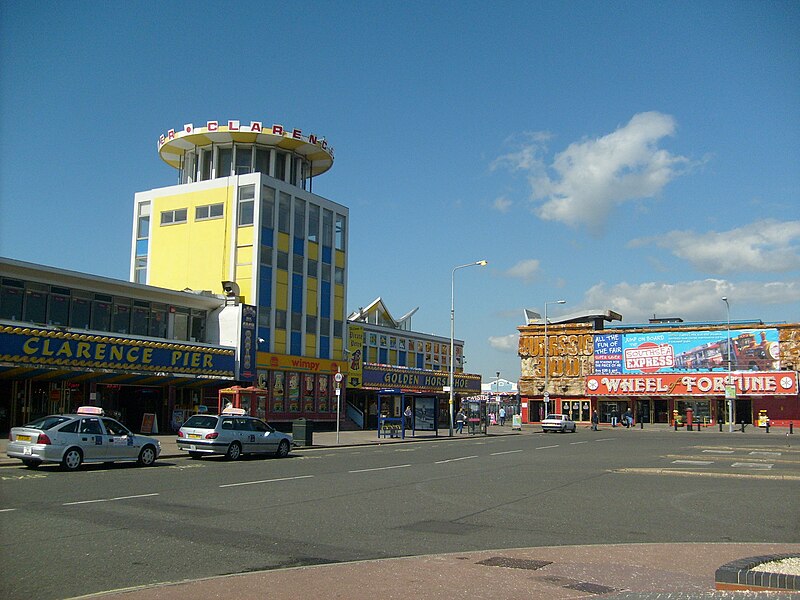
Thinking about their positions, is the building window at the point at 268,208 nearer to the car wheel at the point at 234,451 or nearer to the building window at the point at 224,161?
the building window at the point at 224,161

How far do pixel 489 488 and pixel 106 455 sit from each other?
10524 millimetres

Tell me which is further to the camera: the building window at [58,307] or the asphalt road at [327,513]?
the building window at [58,307]

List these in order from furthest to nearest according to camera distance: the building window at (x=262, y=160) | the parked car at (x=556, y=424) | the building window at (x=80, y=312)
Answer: the parked car at (x=556, y=424), the building window at (x=262, y=160), the building window at (x=80, y=312)

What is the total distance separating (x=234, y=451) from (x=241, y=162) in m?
27.6

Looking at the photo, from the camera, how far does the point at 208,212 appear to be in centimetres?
4741

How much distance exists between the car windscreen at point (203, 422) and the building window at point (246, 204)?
2111cm

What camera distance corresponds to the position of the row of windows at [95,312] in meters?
33.6

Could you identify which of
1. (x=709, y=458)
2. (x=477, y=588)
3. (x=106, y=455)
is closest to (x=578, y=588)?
(x=477, y=588)

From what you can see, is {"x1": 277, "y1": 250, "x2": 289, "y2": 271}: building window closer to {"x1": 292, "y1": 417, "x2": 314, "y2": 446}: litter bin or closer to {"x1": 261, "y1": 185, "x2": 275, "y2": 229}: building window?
{"x1": 261, "y1": 185, "x2": 275, "y2": 229}: building window

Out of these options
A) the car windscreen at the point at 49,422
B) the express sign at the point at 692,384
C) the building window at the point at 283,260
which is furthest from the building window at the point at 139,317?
the express sign at the point at 692,384

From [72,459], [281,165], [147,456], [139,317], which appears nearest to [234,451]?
[147,456]

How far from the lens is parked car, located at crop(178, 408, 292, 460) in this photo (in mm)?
25281

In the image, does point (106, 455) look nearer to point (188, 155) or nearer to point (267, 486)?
point (267, 486)

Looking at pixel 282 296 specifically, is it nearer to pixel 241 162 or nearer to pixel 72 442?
pixel 241 162
